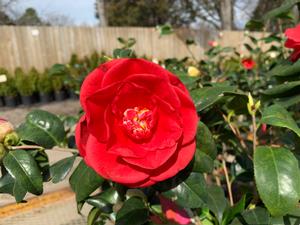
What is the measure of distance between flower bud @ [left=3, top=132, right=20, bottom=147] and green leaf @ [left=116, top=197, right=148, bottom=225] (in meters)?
0.20

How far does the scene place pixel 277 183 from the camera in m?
0.51

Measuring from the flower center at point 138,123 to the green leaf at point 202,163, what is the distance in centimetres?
9

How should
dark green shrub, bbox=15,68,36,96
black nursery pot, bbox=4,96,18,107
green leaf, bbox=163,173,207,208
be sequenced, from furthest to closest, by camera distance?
1. dark green shrub, bbox=15,68,36,96
2. black nursery pot, bbox=4,96,18,107
3. green leaf, bbox=163,173,207,208

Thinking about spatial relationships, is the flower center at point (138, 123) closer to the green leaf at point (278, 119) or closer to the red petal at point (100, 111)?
the red petal at point (100, 111)

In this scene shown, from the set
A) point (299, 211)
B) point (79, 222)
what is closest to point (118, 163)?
point (299, 211)

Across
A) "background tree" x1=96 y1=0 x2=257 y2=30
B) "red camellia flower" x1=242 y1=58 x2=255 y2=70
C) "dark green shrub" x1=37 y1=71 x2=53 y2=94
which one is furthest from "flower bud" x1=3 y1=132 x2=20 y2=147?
"background tree" x1=96 y1=0 x2=257 y2=30

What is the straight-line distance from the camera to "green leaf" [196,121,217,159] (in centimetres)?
56

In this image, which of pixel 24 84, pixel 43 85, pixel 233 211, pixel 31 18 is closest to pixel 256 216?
pixel 233 211

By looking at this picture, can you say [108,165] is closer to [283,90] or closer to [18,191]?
[18,191]

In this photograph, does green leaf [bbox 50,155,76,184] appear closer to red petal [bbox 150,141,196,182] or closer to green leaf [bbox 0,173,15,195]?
green leaf [bbox 0,173,15,195]

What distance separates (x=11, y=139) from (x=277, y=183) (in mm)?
383

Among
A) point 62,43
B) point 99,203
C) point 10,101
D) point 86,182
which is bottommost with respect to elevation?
point 10,101

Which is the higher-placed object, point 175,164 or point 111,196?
point 175,164

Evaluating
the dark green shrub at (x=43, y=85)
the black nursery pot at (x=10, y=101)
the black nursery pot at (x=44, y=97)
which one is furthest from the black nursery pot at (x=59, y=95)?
the black nursery pot at (x=10, y=101)
